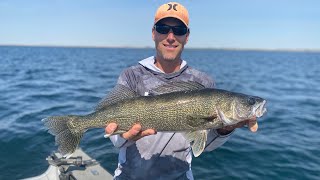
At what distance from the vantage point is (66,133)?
5312 mm

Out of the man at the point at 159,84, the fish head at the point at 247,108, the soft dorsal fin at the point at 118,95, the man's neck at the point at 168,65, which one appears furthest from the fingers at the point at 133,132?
the fish head at the point at 247,108

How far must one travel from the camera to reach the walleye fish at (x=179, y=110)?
4973 millimetres

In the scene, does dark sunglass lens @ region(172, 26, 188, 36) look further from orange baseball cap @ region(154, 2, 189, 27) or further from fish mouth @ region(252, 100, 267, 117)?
fish mouth @ region(252, 100, 267, 117)

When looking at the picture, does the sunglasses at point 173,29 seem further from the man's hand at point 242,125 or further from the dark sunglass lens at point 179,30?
the man's hand at point 242,125

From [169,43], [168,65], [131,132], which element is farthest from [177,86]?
[131,132]

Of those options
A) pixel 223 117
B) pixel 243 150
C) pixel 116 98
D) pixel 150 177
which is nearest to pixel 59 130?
pixel 116 98

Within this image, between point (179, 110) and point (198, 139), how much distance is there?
21.1 inches

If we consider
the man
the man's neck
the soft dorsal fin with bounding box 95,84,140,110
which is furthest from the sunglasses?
the soft dorsal fin with bounding box 95,84,140,110

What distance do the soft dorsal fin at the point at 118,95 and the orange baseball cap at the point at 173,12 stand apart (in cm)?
130

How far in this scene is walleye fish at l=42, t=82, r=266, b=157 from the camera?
4.97 m

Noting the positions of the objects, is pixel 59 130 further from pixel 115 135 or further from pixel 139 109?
pixel 139 109

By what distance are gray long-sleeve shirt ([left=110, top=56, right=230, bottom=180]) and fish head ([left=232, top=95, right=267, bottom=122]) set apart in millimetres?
513

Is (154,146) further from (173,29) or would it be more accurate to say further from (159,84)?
(173,29)

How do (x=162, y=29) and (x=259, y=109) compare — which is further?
(x=162, y=29)
